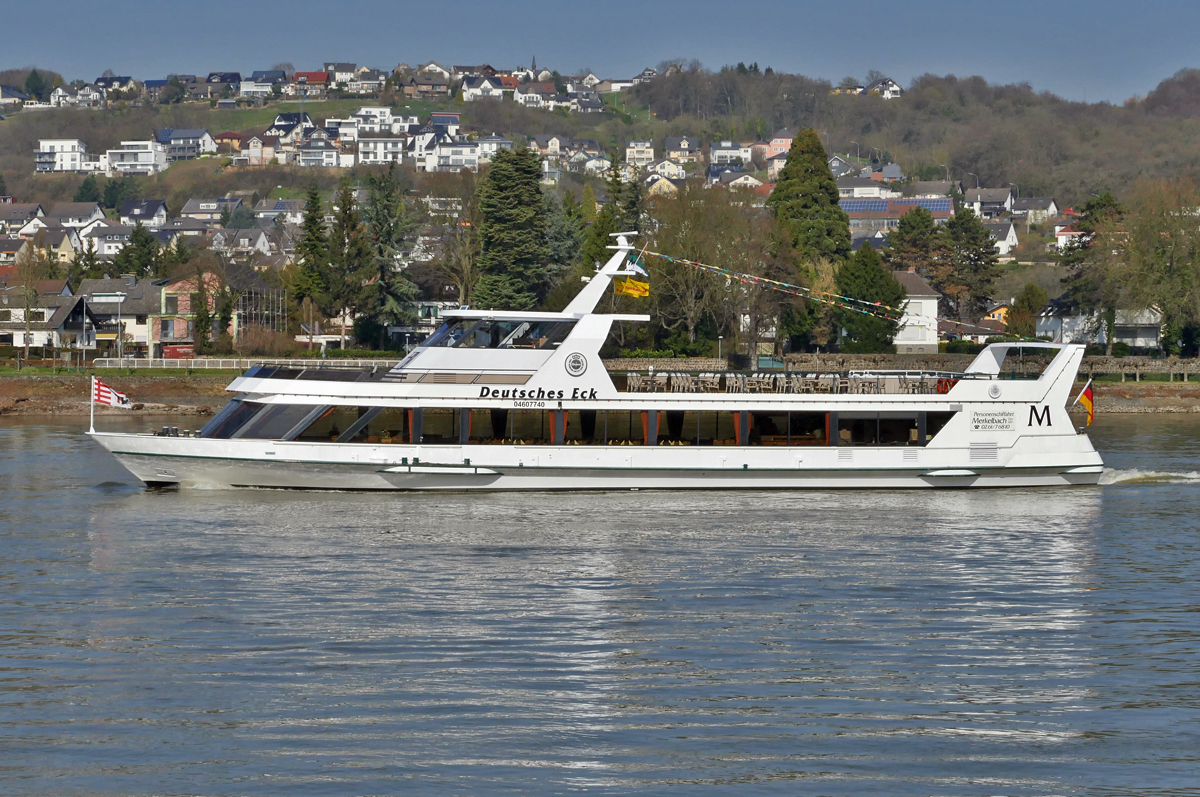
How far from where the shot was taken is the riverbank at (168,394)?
201 ft

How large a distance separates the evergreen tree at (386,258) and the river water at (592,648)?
53.8 metres

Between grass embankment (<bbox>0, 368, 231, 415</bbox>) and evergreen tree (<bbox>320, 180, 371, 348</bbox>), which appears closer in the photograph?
grass embankment (<bbox>0, 368, 231, 415</bbox>)

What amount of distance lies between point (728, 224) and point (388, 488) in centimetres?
4500

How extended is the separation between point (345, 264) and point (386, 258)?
8.57 feet

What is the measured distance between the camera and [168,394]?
215 feet

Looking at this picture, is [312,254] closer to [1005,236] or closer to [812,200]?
[812,200]

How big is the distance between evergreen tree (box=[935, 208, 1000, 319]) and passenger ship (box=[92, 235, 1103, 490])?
65.7 m

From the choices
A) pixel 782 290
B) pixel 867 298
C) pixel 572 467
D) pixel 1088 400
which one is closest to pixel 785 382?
pixel 572 467

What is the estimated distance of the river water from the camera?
1421cm

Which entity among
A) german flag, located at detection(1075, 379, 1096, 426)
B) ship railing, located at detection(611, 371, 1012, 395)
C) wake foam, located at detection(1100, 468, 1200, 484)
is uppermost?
ship railing, located at detection(611, 371, 1012, 395)

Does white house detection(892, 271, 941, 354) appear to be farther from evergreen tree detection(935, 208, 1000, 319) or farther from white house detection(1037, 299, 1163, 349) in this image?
white house detection(1037, 299, 1163, 349)

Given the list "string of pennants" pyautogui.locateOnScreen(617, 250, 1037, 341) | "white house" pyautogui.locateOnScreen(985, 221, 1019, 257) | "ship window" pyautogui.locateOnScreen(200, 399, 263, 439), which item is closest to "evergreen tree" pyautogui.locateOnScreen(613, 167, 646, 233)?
"string of pennants" pyautogui.locateOnScreen(617, 250, 1037, 341)

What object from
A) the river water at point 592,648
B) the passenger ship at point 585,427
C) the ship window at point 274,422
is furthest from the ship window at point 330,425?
the river water at point 592,648

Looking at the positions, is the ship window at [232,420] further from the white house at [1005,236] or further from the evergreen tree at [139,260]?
the white house at [1005,236]
